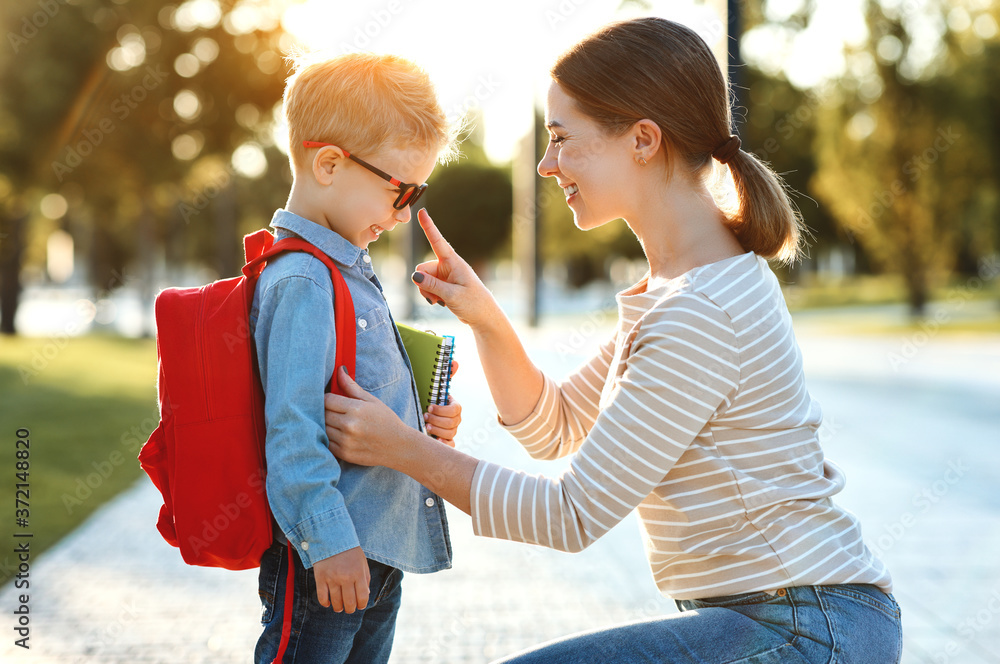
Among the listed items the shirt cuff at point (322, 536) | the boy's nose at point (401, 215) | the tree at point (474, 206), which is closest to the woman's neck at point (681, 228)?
the boy's nose at point (401, 215)

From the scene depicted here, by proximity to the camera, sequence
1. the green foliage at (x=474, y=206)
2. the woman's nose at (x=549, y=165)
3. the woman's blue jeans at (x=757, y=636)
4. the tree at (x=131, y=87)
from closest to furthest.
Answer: the woman's blue jeans at (x=757, y=636)
the woman's nose at (x=549, y=165)
the tree at (x=131, y=87)
the green foliage at (x=474, y=206)

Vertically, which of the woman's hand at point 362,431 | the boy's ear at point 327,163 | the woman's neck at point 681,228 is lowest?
the woman's hand at point 362,431

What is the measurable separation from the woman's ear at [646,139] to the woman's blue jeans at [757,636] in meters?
0.91

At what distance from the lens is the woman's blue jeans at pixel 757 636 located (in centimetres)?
169

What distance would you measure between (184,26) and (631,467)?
1732cm

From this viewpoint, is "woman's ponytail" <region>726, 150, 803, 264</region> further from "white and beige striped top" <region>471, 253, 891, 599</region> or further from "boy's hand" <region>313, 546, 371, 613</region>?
"boy's hand" <region>313, 546, 371, 613</region>

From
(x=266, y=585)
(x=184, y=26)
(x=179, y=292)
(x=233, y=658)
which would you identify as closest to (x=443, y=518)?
(x=266, y=585)

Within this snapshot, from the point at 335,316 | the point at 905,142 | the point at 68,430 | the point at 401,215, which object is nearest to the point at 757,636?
the point at 335,316

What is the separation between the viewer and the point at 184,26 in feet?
55.4

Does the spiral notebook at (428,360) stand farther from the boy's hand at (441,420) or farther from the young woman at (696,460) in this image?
the young woman at (696,460)

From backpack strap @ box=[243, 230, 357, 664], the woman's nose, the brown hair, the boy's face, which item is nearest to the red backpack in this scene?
backpack strap @ box=[243, 230, 357, 664]

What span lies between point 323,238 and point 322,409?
39cm

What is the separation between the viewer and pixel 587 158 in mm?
2012

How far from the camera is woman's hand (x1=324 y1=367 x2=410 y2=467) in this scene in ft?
5.88
